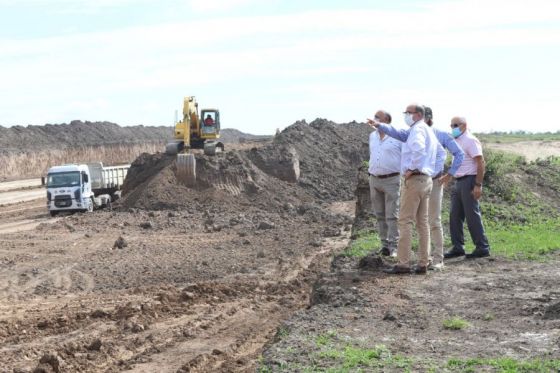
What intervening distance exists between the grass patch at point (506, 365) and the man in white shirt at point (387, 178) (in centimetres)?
611

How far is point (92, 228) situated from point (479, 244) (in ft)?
53.6

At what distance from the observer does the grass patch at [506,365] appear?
761cm

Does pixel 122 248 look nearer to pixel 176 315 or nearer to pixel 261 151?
pixel 176 315

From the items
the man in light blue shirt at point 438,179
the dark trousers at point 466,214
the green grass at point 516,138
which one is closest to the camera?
the man in light blue shirt at point 438,179

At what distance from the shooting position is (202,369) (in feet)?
31.6

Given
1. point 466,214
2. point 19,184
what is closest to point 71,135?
point 19,184

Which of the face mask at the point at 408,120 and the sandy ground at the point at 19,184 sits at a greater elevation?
the face mask at the point at 408,120

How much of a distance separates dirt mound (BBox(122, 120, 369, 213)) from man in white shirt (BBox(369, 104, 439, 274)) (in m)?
19.7

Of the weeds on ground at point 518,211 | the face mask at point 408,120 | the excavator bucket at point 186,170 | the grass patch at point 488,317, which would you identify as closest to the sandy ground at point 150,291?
the grass patch at point 488,317

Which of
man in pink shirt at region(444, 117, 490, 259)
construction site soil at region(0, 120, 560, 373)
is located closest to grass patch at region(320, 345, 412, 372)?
construction site soil at region(0, 120, 560, 373)

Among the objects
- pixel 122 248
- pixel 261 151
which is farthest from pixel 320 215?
pixel 261 151

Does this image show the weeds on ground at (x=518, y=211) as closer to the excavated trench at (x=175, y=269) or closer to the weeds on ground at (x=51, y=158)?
the excavated trench at (x=175, y=269)

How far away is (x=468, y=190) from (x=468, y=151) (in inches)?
23.4

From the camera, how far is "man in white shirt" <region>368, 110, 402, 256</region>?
45.6 ft
